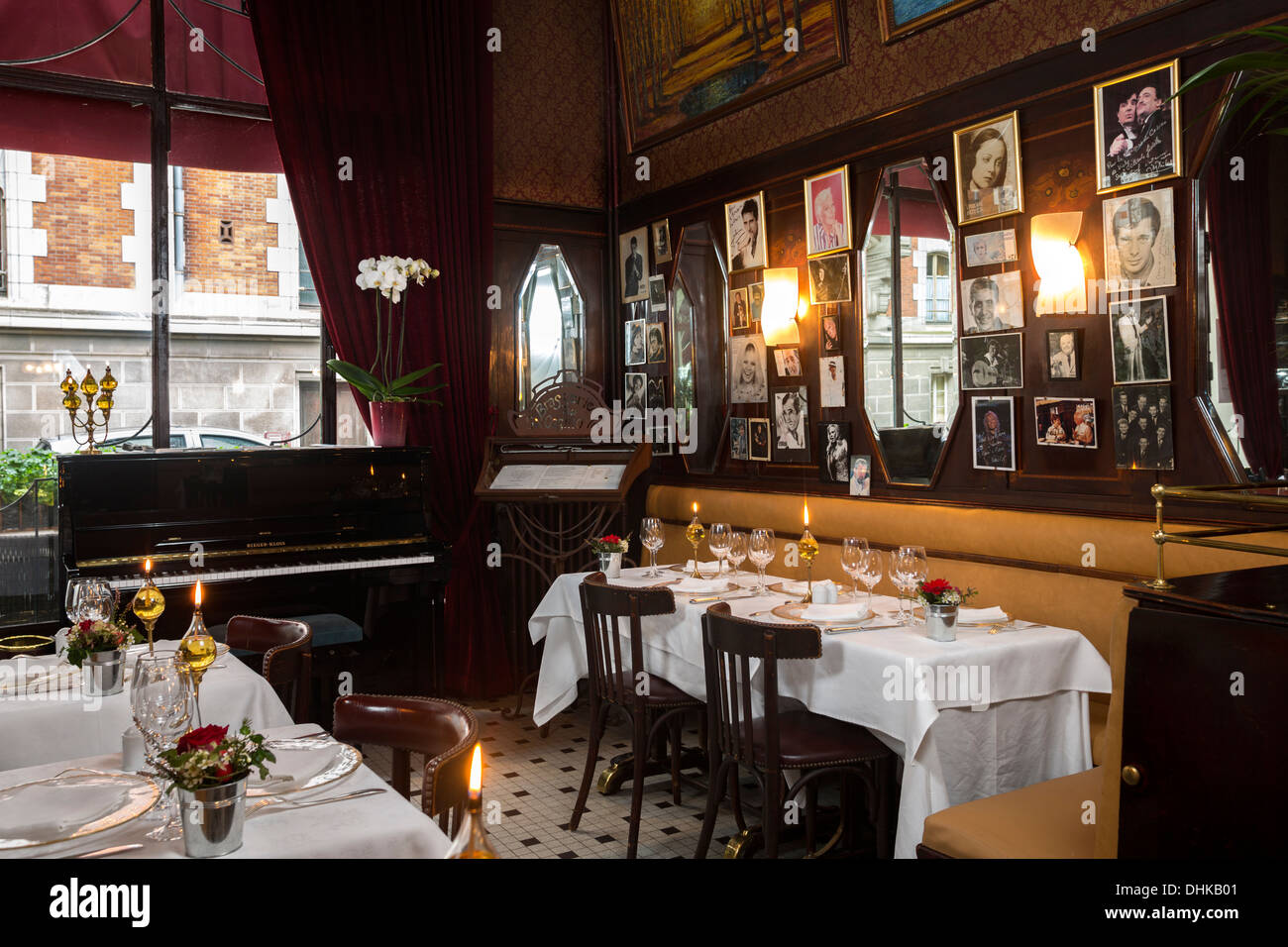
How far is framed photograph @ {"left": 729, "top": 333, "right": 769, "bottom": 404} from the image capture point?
18.5 feet

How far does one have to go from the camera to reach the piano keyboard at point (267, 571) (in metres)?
4.42

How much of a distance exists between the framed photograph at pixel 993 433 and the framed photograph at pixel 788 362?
115 centimetres

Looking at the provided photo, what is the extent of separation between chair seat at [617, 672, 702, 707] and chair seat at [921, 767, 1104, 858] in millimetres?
1362

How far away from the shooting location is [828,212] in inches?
201

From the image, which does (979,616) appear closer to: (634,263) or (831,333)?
(831,333)

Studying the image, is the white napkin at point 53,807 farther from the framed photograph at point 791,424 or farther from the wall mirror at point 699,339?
the wall mirror at point 699,339

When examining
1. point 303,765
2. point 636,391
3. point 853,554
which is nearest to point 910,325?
point 853,554

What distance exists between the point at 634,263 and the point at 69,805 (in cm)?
541

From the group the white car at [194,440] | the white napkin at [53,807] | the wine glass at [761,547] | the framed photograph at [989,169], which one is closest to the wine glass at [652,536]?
the wine glass at [761,547]

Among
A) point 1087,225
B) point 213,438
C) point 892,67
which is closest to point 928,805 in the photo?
point 1087,225

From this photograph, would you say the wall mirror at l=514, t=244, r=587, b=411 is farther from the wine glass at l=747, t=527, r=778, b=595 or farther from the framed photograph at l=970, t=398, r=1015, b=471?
the framed photograph at l=970, t=398, r=1015, b=471

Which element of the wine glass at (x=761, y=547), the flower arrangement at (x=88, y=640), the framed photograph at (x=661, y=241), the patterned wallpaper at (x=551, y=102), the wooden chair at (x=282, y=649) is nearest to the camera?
the flower arrangement at (x=88, y=640)

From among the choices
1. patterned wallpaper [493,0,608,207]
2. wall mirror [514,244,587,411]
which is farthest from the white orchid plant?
patterned wallpaper [493,0,608,207]

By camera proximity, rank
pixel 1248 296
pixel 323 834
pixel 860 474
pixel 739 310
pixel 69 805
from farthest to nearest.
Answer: pixel 739 310
pixel 860 474
pixel 1248 296
pixel 69 805
pixel 323 834
